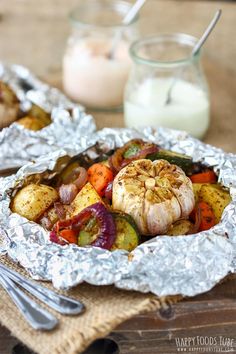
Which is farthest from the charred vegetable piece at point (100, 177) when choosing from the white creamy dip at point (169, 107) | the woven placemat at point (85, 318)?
the white creamy dip at point (169, 107)

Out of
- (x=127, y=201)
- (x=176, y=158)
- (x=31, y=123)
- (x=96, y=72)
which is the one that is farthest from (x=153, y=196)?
(x=96, y=72)

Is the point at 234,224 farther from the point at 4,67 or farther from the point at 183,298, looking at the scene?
the point at 4,67

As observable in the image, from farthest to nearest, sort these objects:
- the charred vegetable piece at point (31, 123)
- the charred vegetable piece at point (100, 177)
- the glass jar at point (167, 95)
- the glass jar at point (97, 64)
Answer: the glass jar at point (97, 64), the glass jar at point (167, 95), the charred vegetable piece at point (31, 123), the charred vegetable piece at point (100, 177)

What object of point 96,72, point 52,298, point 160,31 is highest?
point 52,298

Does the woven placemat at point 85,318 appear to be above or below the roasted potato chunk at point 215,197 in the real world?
below

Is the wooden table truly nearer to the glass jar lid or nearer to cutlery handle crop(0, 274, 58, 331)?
cutlery handle crop(0, 274, 58, 331)

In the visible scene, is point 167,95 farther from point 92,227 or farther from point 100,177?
point 92,227

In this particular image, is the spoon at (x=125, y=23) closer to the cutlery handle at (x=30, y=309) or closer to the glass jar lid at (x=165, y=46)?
the glass jar lid at (x=165, y=46)
